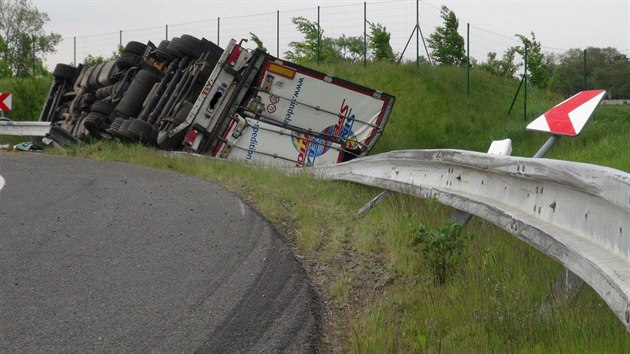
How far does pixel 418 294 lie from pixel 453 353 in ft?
3.75

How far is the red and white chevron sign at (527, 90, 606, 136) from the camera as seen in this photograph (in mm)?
6418

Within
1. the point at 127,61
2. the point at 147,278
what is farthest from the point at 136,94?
the point at 147,278

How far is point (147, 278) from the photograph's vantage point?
5859mm

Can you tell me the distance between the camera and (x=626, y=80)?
1067 inches

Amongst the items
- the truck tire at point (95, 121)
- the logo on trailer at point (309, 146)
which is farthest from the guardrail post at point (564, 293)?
the truck tire at point (95, 121)

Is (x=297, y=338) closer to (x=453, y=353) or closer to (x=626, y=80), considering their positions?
(x=453, y=353)

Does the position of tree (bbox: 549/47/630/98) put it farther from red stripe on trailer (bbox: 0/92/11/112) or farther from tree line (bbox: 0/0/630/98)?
red stripe on trailer (bbox: 0/92/11/112)

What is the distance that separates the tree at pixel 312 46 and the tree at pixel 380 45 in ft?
5.59

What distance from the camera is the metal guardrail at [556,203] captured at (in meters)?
3.69

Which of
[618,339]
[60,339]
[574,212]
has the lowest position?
[60,339]

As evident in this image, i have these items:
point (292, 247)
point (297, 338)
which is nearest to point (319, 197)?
point (292, 247)

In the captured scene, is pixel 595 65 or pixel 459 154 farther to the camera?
pixel 595 65

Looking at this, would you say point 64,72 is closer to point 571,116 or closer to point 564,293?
point 571,116

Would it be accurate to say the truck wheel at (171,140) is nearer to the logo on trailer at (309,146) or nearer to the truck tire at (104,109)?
the logo on trailer at (309,146)
